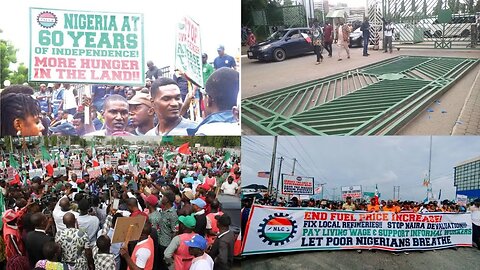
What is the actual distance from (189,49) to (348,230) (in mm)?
3042

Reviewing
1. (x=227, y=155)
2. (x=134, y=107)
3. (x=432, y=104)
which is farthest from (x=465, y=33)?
(x=134, y=107)

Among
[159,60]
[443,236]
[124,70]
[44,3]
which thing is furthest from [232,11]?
[443,236]

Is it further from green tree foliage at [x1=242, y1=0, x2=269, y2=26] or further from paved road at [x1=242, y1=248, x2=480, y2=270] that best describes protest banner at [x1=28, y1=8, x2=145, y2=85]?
paved road at [x1=242, y1=248, x2=480, y2=270]

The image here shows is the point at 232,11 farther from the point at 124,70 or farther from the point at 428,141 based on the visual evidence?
the point at 428,141

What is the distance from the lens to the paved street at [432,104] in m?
6.48

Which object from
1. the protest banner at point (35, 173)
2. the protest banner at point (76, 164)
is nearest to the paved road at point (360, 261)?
the protest banner at point (76, 164)

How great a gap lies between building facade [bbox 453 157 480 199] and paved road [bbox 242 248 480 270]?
2.70 ft

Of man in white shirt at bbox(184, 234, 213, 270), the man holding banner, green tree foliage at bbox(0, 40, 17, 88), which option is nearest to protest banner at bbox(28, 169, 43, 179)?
green tree foliage at bbox(0, 40, 17, 88)

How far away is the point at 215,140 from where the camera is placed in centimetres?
650

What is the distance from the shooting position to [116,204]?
6.27 m

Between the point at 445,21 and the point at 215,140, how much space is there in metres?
3.37

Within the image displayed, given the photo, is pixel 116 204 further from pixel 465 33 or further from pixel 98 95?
pixel 465 33

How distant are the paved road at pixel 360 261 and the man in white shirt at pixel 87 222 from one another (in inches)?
72.6

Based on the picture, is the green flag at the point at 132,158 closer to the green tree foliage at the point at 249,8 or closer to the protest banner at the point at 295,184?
the protest banner at the point at 295,184
